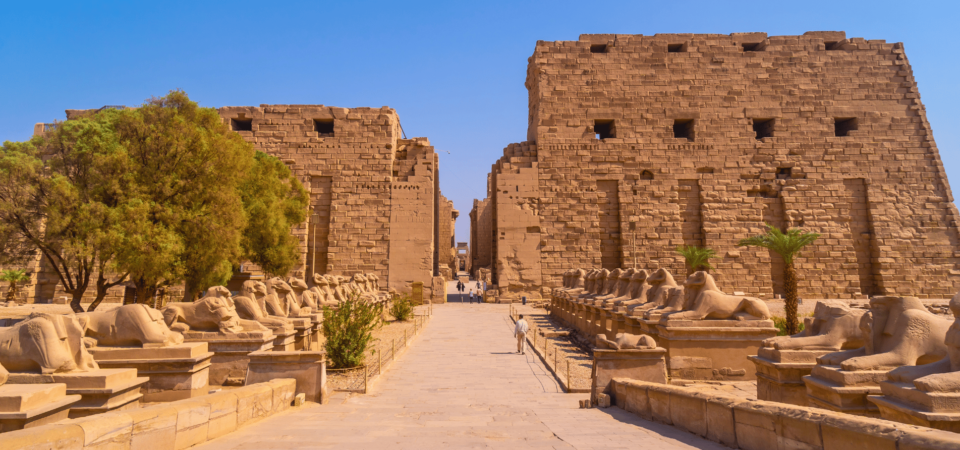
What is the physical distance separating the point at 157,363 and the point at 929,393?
22.3 feet

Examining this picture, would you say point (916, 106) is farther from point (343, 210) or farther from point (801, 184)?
point (343, 210)

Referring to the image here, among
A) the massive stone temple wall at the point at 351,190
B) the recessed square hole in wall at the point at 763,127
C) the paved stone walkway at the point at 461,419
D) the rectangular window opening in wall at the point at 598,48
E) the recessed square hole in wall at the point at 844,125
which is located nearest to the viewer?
the paved stone walkway at the point at 461,419

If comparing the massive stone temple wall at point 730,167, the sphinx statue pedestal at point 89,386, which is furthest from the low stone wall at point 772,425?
the massive stone temple wall at point 730,167

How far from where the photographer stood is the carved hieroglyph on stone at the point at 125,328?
554 centimetres

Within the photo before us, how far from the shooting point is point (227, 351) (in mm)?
6809

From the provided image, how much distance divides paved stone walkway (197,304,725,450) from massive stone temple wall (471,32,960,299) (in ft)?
40.4

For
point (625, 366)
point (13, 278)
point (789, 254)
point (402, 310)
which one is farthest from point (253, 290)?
point (13, 278)

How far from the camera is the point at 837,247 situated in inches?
782

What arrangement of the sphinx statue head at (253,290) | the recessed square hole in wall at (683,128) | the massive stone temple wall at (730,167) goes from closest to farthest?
the sphinx statue head at (253,290) < the massive stone temple wall at (730,167) < the recessed square hole in wall at (683,128)

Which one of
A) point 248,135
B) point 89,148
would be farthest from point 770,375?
point 248,135

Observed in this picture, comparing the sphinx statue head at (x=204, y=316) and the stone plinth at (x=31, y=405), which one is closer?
the stone plinth at (x=31, y=405)

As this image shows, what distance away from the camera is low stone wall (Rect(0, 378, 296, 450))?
263 centimetres

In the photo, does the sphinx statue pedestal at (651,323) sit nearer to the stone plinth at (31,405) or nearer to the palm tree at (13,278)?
the stone plinth at (31,405)

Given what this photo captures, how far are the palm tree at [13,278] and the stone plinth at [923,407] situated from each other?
26.0 metres
